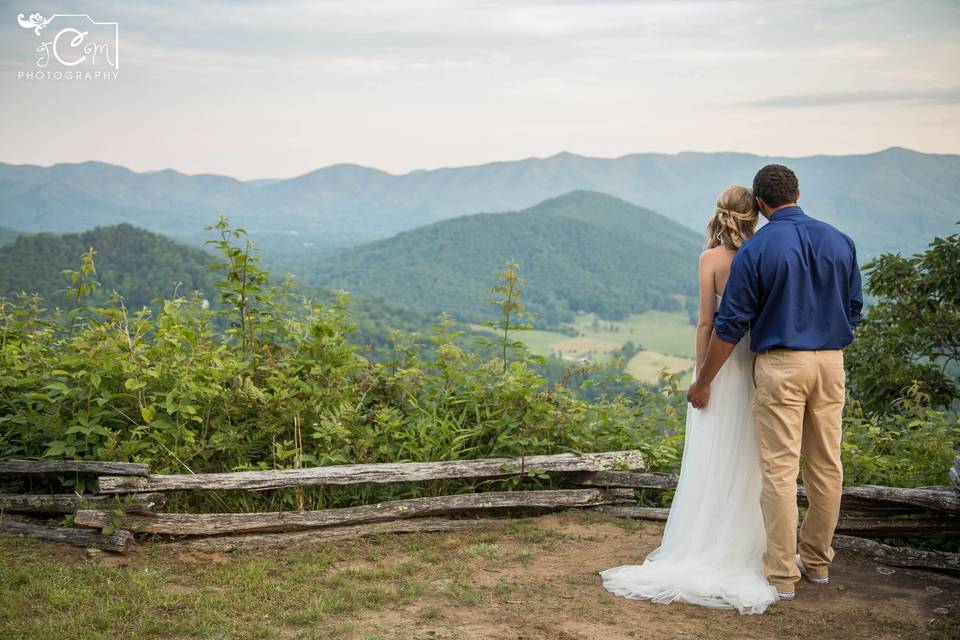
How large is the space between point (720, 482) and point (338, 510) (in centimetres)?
252

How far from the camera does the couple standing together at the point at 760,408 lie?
4.15m

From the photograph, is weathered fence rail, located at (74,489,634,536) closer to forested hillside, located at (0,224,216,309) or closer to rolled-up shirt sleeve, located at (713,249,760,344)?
rolled-up shirt sleeve, located at (713,249,760,344)

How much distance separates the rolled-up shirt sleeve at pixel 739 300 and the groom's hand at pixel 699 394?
0.42m

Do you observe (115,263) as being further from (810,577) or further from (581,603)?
(810,577)

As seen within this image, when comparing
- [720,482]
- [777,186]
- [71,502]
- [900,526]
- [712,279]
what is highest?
[777,186]

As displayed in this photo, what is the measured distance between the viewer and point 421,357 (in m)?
6.86

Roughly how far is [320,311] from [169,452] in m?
1.65

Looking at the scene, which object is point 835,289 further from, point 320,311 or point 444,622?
point 320,311

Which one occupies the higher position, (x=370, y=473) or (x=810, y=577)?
(x=370, y=473)

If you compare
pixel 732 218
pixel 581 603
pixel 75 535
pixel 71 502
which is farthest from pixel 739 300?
pixel 71 502

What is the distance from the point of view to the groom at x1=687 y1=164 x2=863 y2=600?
4.13 metres

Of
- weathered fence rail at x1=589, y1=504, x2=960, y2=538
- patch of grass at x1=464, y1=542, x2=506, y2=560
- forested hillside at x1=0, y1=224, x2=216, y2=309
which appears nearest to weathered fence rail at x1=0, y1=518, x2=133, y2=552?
patch of grass at x1=464, y1=542, x2=506, y2=560

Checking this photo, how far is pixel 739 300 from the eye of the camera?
13.8 ft

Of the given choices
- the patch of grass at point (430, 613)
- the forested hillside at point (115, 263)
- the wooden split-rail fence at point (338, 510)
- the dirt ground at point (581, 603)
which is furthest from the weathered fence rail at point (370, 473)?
the forested hillside at point (115, 263)
